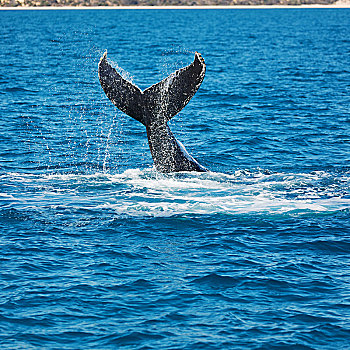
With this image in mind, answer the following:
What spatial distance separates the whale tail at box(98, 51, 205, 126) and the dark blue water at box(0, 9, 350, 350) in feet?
2.69

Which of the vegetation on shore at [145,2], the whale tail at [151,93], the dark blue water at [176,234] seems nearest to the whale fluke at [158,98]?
the whale tail at [151,93]

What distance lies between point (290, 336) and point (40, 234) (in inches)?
212

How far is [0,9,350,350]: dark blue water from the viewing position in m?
9.84

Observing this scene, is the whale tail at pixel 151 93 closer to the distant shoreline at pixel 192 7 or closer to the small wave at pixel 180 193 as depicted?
the small wave at pixel 180 193

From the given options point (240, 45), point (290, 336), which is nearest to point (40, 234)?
point (290, 336)

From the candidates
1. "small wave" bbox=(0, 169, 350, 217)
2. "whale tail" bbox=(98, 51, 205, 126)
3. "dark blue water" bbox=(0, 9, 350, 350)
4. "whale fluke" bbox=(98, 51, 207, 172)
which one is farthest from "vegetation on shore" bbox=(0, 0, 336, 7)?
"whale tail" bbox=(98, 51, 205, 126)

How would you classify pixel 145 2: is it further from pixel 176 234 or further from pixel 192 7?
pixel 176 234

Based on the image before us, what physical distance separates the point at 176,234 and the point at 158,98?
2950 millimetres

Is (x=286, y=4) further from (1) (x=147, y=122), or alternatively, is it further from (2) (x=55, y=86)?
(1) (x=147, y=122)

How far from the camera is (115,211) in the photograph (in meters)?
14.1

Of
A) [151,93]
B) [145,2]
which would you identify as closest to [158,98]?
[151,93]

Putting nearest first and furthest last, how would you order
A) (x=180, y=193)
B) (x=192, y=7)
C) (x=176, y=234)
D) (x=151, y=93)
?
(x=176, y=234) < (x=151, y=93) < (x=180, y=193) < (x=192, y=7)

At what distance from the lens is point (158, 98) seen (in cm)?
1427

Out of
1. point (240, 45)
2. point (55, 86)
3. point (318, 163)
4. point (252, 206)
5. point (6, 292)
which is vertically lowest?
point (6, 292)
